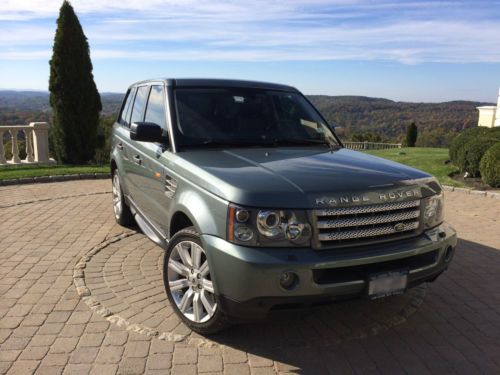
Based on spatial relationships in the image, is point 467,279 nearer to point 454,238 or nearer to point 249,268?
point 454,238

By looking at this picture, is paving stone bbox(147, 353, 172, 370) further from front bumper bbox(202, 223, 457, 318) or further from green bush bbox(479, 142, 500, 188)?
green bush bbox(479, 142, 500, 188)

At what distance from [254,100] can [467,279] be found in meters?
3.02

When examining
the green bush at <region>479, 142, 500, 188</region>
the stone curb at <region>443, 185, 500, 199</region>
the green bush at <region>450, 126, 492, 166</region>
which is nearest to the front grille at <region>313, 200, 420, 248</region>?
the stone curb at <region>443, 185, 500, 199</region>

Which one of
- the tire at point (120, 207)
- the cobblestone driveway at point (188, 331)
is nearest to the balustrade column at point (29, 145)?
the tire at point (120, 207)

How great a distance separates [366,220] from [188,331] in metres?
1.66

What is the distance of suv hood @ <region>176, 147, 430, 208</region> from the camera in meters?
2.83

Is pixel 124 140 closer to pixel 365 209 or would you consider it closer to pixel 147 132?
pixel 147 132

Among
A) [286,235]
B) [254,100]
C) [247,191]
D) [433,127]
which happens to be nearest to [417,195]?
[286,235]

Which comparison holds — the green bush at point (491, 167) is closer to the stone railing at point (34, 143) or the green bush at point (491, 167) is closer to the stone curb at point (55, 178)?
the stone curb at point (55, 178)

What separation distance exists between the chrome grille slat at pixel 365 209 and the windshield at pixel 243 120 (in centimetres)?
Answer: 138

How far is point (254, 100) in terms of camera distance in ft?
14.8

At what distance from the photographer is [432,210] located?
11.3ft

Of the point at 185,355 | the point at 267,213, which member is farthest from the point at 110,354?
the point at 267,213

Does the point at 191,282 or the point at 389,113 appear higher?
the point at 389,113
